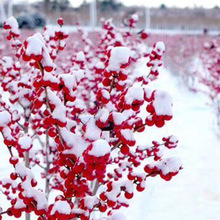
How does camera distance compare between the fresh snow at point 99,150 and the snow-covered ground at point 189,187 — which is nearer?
the fresh snow at point 99,150

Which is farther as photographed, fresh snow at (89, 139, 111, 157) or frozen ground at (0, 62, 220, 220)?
frozen ground at (0, 62, 220, 220)

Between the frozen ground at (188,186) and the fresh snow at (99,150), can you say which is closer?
the fresh snow at (99,150)

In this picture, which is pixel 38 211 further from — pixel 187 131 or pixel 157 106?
pixel 187 131

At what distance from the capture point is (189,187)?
4.83 metres

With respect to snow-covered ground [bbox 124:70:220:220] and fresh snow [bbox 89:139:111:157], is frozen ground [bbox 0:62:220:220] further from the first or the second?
fresh snow [bbox 89:139:111:157]

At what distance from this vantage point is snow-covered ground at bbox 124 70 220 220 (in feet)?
13.3

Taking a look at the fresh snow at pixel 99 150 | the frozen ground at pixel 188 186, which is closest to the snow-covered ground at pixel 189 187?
the frozen ground at pixel 188 186

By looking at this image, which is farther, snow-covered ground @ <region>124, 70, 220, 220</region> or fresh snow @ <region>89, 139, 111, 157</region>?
snow-covered ground @ <region>124, 70, 220, 220</region>

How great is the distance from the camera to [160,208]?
4180mm

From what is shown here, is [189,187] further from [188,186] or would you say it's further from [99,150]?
[99,150]

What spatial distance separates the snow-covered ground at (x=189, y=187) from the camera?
13.3 feet

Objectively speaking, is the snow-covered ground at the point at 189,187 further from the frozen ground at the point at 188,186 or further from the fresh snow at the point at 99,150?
the fresh snow at the point at 99,150

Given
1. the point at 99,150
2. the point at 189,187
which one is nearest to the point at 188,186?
the point at 189,187

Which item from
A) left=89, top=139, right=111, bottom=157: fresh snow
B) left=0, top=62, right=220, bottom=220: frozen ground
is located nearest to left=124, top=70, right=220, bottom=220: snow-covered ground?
left=0, top=62, right=220, bottom=220: frozen ground
